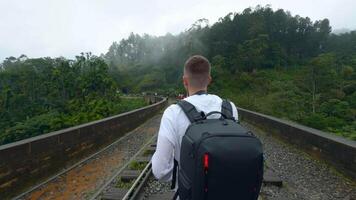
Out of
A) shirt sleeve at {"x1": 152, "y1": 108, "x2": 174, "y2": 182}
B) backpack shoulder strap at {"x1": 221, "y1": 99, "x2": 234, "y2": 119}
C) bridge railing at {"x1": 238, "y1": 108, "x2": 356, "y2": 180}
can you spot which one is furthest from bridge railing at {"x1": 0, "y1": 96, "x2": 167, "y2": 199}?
bridge railing at {"x1": 238, "y1": 108, "x2": 356, "y2": 180}

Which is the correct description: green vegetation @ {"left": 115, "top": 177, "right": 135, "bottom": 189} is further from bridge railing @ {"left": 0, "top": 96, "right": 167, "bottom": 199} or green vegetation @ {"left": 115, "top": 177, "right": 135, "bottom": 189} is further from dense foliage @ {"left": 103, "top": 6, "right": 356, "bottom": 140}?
dense foliage @ {"left": 103, "top": 6, "right": 356, "bottom": 140}

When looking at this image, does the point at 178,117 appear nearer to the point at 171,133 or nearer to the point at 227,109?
the point at 171,133

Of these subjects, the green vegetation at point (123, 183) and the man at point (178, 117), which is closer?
the man at point (178, 117)

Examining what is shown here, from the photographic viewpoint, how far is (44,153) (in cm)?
629

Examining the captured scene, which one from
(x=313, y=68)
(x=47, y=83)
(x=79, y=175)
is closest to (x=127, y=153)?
(x=79, y=175)

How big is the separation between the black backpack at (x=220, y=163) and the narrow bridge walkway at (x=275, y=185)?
395 cm

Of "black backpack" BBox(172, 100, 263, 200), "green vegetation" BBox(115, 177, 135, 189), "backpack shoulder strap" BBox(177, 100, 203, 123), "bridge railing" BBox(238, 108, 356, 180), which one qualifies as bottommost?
"green vegetation" BBox(115, 177, 135, 189)

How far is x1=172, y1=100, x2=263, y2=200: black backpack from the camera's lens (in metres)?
1.54

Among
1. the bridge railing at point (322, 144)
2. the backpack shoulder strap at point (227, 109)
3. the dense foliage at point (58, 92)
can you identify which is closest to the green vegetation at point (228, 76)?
the dense foliage at point (58, 92)

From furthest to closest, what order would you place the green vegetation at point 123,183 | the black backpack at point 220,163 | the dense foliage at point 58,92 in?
the dense foliage at point 58,92
the green vegetation at point 123,183
the black backpack at point 220,163

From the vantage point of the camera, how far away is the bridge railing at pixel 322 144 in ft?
21.3

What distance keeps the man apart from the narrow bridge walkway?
3754mm

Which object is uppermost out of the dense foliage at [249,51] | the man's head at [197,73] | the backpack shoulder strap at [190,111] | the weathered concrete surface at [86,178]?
the dense foliage at [249,51]

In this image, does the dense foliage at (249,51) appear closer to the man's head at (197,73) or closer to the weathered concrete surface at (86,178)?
the weathered concrete surface at (86,178)
